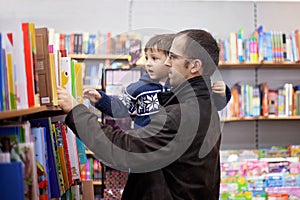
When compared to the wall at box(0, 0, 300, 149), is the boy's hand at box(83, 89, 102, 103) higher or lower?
lower

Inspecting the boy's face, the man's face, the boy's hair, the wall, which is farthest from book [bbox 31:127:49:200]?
the wall

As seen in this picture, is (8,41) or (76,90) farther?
(76,90)

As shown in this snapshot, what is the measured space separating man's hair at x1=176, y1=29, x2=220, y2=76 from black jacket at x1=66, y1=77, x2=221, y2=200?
0.26 ft

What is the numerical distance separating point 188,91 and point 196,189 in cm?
34

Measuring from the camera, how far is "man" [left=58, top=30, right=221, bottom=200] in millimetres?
1549

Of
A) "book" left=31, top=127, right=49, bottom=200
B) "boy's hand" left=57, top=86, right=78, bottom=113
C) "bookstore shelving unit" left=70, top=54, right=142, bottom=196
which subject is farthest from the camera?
"bookstore shelving unit" left=70, top=54, right=142, bottom=196

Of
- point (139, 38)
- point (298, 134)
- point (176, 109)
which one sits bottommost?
point (298, 134)

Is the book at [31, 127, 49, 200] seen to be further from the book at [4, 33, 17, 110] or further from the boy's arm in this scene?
the boy's arm

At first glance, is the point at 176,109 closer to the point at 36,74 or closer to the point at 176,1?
the point at 36,74

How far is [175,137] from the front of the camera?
1574mm

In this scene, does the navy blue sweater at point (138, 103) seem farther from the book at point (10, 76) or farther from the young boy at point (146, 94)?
the book at point (10, 76)

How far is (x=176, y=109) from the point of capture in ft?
5.23

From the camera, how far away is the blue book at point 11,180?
3.85ft

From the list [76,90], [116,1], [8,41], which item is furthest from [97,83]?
[8,41]
